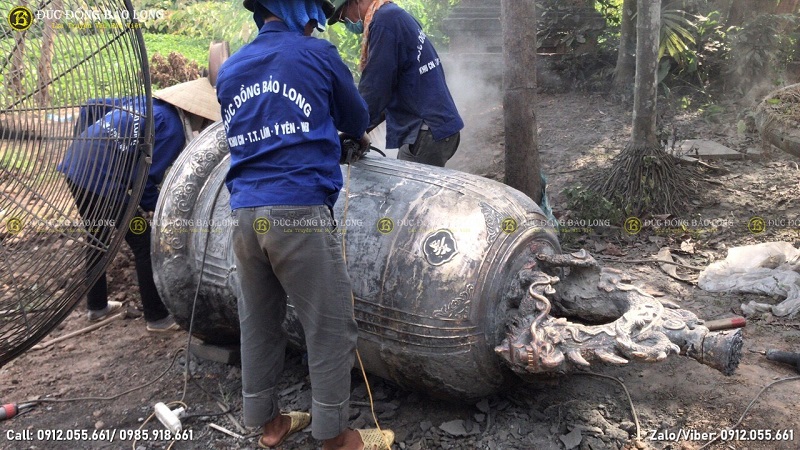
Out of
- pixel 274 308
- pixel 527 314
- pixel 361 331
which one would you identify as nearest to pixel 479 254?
pixel 527 314

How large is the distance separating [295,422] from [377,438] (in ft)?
1.45

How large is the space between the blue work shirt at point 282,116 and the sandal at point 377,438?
1072 mm

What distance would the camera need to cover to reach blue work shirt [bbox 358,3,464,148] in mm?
3590

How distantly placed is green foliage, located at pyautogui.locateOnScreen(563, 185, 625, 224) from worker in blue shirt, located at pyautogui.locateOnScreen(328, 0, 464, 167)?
1552 mm

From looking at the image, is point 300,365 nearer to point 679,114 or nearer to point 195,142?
point 195,142

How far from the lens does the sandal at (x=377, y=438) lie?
2.79m

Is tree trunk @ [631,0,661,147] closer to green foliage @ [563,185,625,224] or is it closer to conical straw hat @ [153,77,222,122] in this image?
green foliage @ [563,185,625,224]

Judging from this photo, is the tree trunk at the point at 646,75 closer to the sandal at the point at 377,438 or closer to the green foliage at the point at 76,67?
the sandal at the point at 377,438

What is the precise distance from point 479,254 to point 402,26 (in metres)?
1.57

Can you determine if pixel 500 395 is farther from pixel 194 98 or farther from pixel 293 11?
pixel 194 98

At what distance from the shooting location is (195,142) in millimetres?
3623

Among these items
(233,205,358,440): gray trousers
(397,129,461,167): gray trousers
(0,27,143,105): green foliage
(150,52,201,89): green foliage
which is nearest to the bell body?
(233,205,358,440): gray trousers

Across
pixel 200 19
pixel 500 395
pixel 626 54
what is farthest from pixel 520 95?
pixel 200 19

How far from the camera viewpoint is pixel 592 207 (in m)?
5.08
